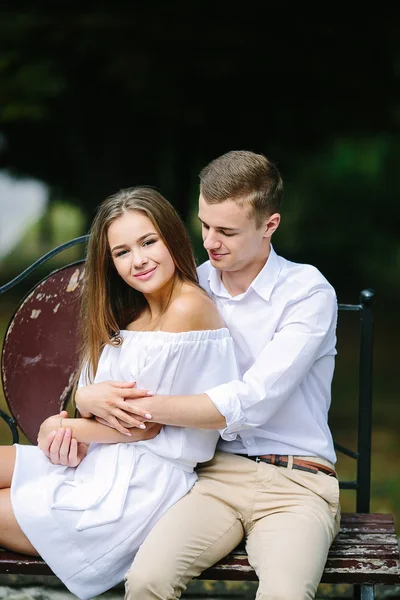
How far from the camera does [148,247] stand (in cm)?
301

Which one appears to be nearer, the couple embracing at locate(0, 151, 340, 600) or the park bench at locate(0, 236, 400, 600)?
the couple embracing at locate(0, 151, 340, 600)

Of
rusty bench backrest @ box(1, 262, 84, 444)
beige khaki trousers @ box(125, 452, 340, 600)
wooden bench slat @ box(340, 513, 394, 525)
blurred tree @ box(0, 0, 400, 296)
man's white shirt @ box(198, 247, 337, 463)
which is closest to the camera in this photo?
beige khaki trousers @ box(125, 452, 340, 600)

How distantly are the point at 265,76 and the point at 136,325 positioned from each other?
8791 mm

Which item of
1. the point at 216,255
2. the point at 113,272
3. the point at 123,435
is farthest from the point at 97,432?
the point at 216,255

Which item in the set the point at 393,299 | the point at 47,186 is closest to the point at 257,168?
the point at 393,299

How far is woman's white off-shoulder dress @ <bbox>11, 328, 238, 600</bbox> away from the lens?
2.81 metres

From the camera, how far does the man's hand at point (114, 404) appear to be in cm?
285

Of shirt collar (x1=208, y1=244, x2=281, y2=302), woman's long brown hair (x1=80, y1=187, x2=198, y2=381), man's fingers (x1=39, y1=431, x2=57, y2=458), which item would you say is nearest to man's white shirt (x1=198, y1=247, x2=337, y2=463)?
shirt collar (x1=208, y1=244, x2=281, y2=302)

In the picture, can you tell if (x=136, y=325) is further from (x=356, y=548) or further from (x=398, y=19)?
(x=398, y=19)

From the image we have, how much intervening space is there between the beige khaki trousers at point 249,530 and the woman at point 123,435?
91mm

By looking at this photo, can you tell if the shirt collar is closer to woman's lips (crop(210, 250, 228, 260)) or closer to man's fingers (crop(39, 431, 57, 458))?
woman's lips (crop(210, 250, 228, 260))

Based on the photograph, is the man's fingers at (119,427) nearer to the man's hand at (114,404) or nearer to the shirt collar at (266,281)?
the man's hand at (114,404)

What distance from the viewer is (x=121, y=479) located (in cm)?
287

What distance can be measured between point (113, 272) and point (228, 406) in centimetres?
65
